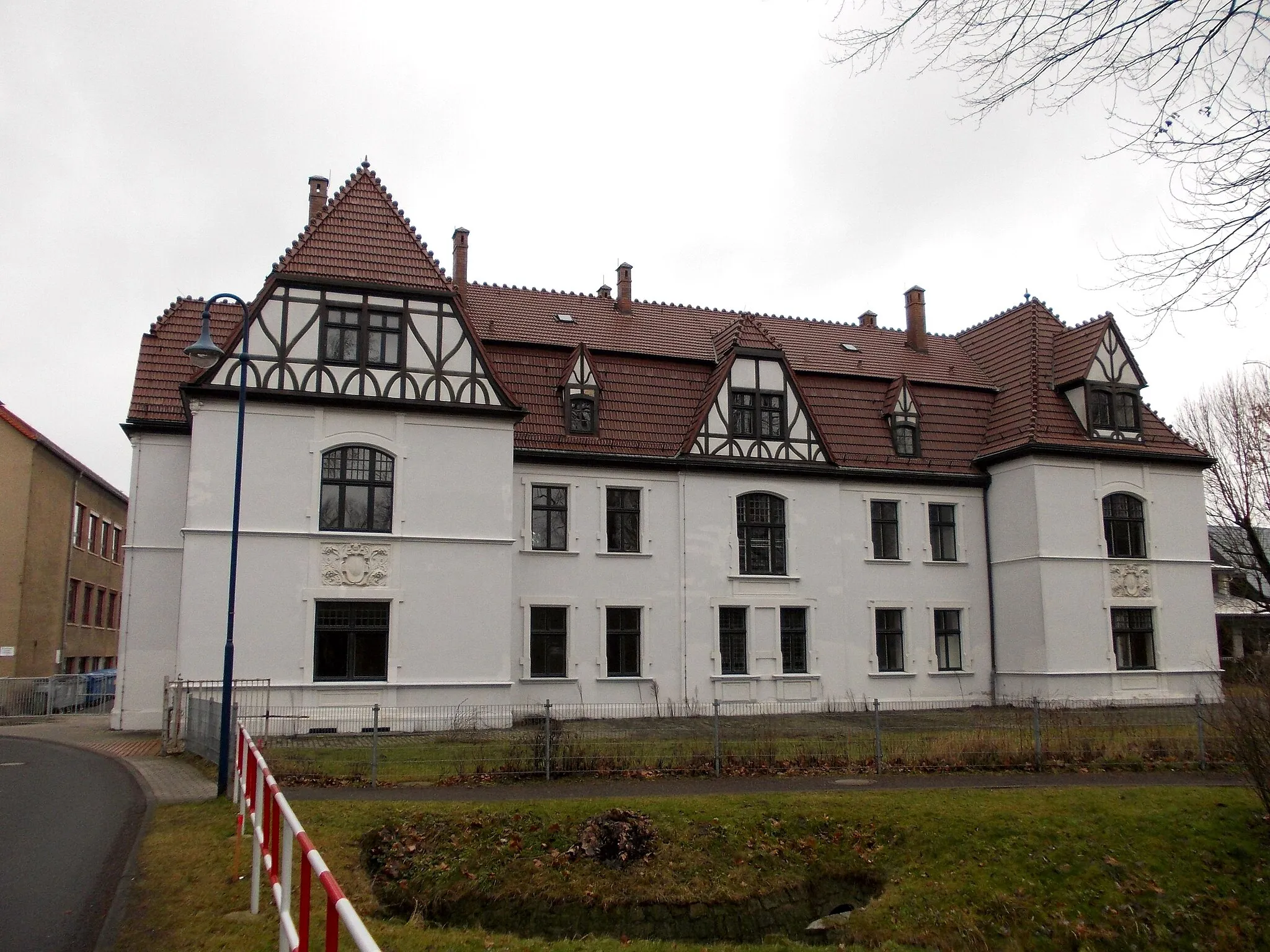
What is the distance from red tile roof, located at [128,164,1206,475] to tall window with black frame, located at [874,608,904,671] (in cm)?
423

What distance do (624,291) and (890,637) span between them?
12.9 metres

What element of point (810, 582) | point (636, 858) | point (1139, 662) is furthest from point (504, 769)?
point (1139, 662)

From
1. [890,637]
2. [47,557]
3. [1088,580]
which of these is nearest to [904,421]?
[890,637]

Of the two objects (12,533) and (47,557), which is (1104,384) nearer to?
(12,533)

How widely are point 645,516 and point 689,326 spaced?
23.7 ft

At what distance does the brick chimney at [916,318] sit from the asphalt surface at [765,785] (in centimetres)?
1923

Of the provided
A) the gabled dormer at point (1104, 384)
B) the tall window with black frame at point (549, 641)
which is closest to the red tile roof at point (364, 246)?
the tall window with black frame at point (549, 641)

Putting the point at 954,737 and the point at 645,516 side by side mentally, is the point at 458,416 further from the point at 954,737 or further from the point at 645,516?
the point at 954,737

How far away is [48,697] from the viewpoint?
30562mm

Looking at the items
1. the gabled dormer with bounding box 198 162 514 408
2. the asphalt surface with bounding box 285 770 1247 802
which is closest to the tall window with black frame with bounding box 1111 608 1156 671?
the asphalt surface with bounding box 285 770 1247 802

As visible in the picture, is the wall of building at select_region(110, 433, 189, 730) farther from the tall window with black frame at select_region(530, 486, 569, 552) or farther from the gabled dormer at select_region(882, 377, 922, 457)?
the gabled dormer at select_region(882, 377, 922, 457)

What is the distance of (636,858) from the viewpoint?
11.9m

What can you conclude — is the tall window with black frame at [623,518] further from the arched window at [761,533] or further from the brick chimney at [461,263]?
the brick chimney at [461,263]

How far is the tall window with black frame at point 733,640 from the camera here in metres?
26.5
